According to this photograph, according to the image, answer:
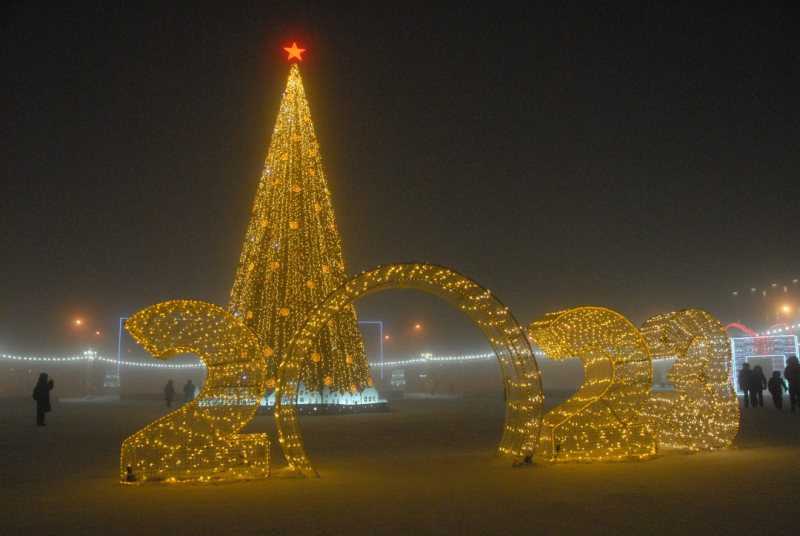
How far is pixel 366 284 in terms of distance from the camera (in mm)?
7375

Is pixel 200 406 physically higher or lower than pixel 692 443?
higher

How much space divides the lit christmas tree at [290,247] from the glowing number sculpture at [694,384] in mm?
8584

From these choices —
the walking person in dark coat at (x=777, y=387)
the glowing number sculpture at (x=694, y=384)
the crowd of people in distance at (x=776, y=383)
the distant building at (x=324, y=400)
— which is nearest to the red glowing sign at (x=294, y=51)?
the distant building at (x=324, y=400)

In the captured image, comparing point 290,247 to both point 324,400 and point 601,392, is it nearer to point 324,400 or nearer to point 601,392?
point 324,400

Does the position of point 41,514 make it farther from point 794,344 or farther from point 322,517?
point 794,344

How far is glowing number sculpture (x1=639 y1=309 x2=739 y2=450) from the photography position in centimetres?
892

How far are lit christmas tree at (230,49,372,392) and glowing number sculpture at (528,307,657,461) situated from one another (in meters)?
7.98

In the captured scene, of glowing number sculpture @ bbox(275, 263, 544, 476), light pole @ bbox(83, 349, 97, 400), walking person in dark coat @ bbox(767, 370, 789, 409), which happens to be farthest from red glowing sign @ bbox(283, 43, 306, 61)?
light pole @ bbox(83, 349, 97, 400)

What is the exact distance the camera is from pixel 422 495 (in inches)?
228

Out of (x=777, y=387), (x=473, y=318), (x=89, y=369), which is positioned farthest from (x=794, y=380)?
(x=89, y=369)

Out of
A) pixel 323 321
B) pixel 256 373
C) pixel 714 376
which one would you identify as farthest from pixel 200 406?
pixel 714 376

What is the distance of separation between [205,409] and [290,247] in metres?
8.43

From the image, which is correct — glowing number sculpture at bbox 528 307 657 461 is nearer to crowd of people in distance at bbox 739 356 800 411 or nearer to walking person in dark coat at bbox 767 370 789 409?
crowd of people in distance at bbox 739 356 800 411

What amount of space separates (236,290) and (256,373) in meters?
8.64
